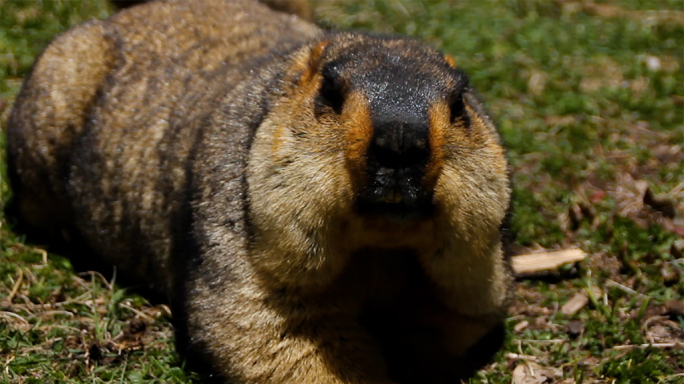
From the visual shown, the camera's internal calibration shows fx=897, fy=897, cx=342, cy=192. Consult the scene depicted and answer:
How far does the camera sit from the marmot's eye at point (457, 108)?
13.4 feet

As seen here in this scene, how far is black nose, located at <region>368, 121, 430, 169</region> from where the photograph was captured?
3631 mm

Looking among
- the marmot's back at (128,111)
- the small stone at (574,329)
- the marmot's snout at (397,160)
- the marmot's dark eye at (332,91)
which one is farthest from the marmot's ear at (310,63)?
the small stone at (574,329)

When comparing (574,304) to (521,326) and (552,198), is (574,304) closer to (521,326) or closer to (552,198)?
(521,326)

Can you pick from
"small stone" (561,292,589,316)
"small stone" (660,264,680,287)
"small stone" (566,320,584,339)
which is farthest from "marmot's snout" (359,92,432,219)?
"small stone" (660,264,680,287)

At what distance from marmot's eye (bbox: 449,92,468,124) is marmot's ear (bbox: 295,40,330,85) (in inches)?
29.4

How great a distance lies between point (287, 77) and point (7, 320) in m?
2.22

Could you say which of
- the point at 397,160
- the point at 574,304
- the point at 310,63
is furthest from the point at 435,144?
the point at 574,304

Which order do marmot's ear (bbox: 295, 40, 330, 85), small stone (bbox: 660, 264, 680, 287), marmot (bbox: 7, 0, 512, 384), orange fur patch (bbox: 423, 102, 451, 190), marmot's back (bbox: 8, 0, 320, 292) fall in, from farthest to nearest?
small stone (bbox: 660, 264, 680, 287) → marmot's back (bbox: 8, 0, 320, 292) → marmot's ear (bbox: 295, 40, 330, 85) → marmot (bbox: 7, 0, 512, 384) → orange fur patch (bbox: 423, 102, 451, 190)

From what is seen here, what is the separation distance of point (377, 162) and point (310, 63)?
1.11m

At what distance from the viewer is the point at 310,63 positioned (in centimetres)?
461

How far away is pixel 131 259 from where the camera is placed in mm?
5766

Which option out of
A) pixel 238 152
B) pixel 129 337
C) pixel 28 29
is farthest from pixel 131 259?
pixel 28 29

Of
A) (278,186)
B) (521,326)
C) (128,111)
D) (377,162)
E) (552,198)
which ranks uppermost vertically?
(377,162)

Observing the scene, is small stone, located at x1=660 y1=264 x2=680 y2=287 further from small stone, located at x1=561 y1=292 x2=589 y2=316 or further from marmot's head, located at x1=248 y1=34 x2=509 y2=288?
marmot's head, located at x1=248 y1=34 x2=509 y2=288
